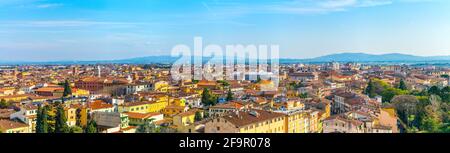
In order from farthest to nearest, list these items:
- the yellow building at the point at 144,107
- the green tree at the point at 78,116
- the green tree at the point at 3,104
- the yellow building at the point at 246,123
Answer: the green tree at the point at 3,104, the yellow building at the point at 144,107, the green tree at the point at 78,116, the yellow building at the point at 246,123

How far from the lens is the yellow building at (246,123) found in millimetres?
3559

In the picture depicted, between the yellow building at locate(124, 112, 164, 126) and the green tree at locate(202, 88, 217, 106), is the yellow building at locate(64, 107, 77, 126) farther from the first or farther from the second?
the green tree at locate(202, 88, 217, 106)

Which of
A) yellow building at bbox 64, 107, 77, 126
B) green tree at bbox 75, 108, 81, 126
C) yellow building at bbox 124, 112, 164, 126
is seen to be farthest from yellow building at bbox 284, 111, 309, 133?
yellow building at bbox 64, 107, 77, 126

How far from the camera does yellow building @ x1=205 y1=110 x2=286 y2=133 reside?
11.7 feet

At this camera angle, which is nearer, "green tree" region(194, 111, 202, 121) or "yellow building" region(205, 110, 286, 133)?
"yellow building" region(205, 110, 286, 133)

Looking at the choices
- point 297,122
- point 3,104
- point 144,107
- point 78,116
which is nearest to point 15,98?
point 3,104

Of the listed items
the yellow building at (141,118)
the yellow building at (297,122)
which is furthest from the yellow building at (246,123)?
the yellow building at (141,118)

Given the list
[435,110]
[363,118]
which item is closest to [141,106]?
[363,118]

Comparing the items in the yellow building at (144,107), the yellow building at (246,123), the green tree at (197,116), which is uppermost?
the yellow building at (246,123)

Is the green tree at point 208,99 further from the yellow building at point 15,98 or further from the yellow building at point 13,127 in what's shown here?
the yellow building at point 15,98
